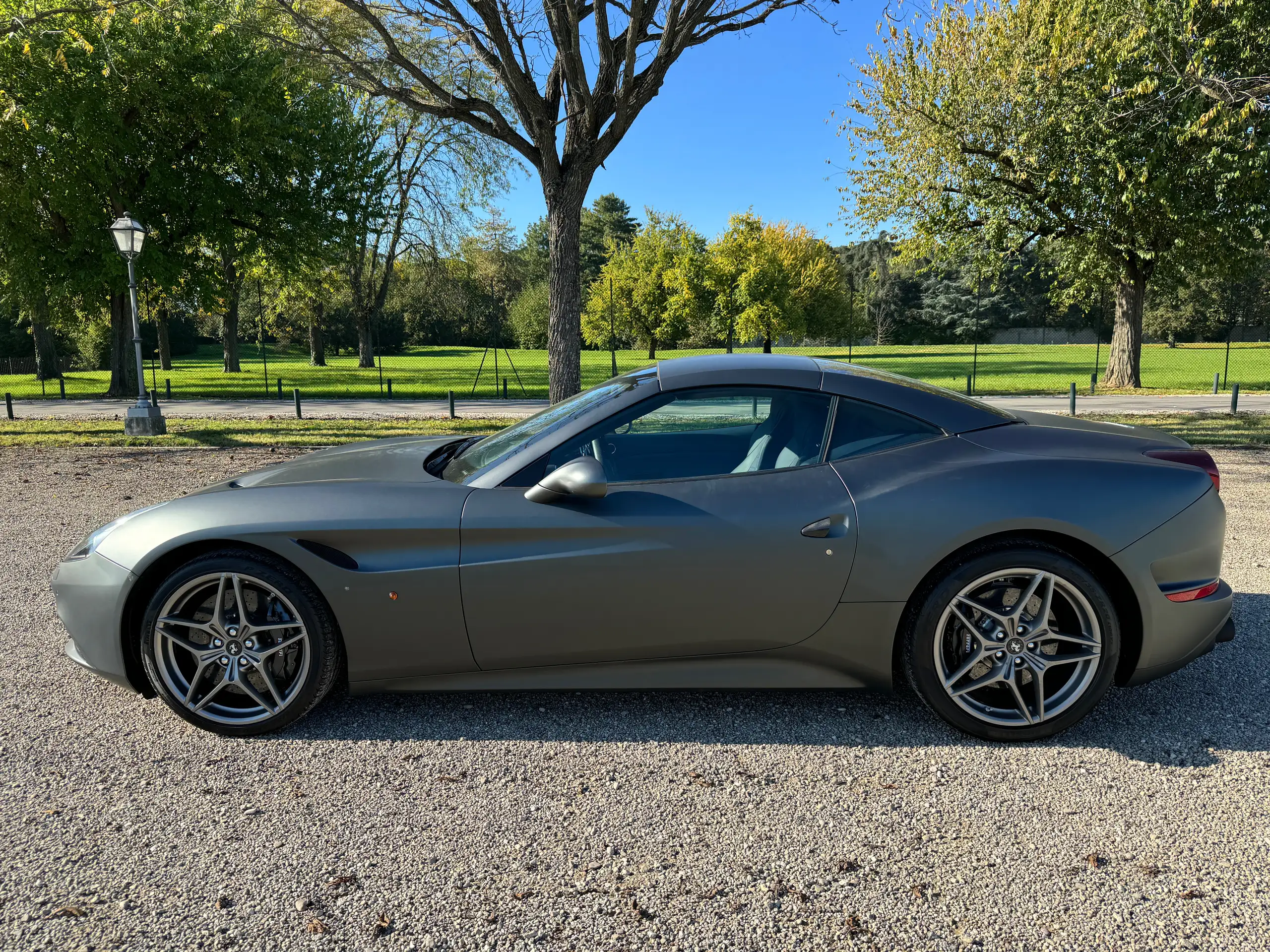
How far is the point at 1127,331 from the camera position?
22.1 metres

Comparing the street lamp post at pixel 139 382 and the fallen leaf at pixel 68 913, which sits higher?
the street lamp post at pixel 139 382

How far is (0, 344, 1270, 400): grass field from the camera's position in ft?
80.4

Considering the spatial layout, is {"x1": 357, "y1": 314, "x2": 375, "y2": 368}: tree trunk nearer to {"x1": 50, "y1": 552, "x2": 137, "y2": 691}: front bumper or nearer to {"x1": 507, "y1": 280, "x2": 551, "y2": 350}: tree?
{"x1": 507, "y1": 280, "x2": 551, "y2": 350}: tree

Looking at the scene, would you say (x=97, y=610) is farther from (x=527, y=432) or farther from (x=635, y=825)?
(x=635, y=825)

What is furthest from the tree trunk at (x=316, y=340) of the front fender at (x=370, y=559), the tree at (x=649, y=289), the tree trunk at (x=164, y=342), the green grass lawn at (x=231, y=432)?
the front fender at (x=370, y=559)

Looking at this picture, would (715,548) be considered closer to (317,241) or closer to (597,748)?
(597,748)

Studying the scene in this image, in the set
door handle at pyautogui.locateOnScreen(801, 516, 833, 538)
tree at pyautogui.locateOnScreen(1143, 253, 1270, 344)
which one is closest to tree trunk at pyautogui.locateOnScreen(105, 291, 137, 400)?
door handle at pyautogui.locateOnScreen(801, 516, 833, 538)

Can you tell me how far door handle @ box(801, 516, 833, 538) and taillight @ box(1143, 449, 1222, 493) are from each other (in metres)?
1.37

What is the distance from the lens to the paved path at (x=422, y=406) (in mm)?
17281

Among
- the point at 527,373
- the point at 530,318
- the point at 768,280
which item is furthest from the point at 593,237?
the point at 527,373

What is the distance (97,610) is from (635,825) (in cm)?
225

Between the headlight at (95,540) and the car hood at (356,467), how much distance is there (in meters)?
0.28

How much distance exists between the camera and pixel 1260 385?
2367cm

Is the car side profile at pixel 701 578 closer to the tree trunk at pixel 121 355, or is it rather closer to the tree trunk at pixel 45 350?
the tree trunk at pixel 121 355
